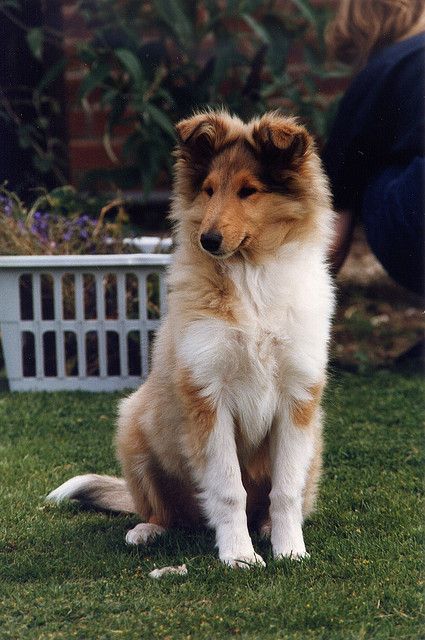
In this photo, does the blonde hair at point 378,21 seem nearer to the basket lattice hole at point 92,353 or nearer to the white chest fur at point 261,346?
the basket lattice hole at point 92,353

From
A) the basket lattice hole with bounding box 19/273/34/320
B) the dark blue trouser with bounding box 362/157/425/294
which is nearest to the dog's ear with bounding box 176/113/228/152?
the dark blue trouser with bounding box 362/157/425/294

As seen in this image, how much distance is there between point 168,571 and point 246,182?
49.0 inches

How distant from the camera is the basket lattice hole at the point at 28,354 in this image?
211 inches

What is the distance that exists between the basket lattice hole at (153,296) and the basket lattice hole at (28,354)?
703 mm

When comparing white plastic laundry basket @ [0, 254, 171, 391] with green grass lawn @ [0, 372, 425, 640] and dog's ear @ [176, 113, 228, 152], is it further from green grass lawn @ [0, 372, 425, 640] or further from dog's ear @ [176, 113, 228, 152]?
dog's ear @ [176, 113, 228, 152]

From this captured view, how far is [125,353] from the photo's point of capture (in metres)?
5.24

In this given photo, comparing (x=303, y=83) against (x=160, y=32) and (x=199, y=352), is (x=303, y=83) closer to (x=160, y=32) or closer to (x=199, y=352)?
(x=160, y=32)

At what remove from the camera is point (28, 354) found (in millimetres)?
5445

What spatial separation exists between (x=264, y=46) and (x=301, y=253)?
3418mm

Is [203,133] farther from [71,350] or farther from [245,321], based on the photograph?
[71,350]

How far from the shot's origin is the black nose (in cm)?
288

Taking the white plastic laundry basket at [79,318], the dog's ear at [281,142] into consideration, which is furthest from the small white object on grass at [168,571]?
the white plastic laundry basket at [79,318]

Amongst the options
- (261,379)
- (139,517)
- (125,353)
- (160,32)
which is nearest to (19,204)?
(125,353)

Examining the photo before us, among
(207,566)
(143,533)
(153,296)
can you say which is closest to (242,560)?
(207,566)
